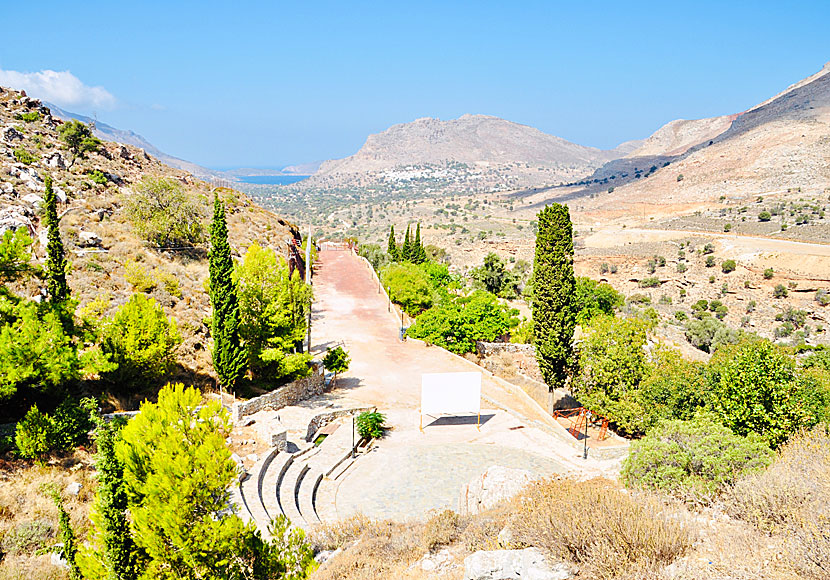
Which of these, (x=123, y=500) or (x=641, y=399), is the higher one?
(x=123, y=500)

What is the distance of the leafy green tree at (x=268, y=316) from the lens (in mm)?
19984

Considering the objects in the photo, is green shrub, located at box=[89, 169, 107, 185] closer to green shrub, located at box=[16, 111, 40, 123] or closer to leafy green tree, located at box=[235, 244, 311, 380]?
green shrub, located at box=[16, 111, 40, 123]

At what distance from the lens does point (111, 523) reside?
8656 mm

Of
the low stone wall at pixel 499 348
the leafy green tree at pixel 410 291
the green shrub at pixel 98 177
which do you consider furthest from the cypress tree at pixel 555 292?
the green shrub at pixel 98 177

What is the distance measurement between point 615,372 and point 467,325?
34.3 feet

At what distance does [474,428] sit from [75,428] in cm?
1300

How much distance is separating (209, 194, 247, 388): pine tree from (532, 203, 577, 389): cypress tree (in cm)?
1206

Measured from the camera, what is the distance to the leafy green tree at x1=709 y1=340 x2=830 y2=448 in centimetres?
1354

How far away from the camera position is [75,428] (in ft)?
47.7

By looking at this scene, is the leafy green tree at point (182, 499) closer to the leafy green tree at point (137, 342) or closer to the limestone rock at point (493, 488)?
the limestone rock at point (493, 488)

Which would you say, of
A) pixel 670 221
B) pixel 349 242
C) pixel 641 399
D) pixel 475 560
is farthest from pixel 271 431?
pixel 670 221

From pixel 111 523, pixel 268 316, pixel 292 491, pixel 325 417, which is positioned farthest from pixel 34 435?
pixel 325 417

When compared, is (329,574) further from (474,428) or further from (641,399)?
(641,399)

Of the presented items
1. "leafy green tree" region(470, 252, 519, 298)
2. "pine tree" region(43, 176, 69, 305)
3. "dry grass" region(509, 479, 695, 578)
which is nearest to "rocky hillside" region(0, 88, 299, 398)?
"pine tree" region(43, 176, 69, 305)
